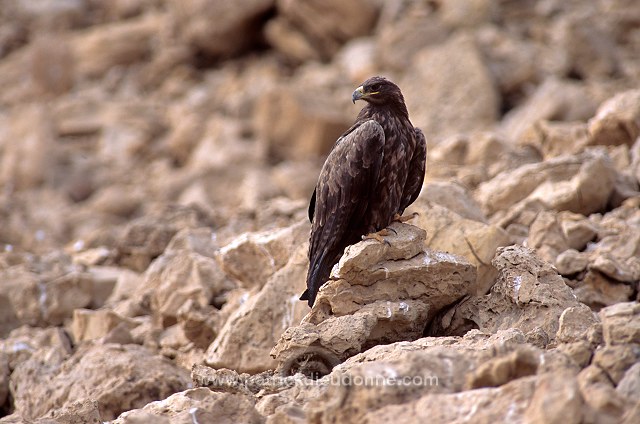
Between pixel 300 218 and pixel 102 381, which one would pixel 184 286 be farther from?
pixel 102 381

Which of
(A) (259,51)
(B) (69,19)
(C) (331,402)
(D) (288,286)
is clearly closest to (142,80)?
(A) (259,51)

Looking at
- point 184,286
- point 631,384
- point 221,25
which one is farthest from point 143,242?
point 221,25

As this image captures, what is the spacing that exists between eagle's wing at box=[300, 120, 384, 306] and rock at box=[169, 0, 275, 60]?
16247mm

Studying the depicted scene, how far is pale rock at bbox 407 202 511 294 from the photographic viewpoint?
836 cm

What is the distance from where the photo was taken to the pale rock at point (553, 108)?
50.2ft

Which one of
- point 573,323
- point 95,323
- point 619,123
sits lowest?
point 573,323

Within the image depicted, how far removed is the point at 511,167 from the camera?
12.6m

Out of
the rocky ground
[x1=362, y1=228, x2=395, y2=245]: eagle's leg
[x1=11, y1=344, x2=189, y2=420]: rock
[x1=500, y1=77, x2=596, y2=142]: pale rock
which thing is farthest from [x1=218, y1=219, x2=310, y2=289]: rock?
[x1=500, y1=77, x2=596, y2=142]: pale rock

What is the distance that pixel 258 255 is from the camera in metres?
9.35

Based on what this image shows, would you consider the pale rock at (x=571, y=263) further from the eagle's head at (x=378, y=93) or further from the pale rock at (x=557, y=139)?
the pale rock at (x=557, y=139)

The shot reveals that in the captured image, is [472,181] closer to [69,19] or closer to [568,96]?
[568,96]

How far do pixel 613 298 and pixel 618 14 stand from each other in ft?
46.0

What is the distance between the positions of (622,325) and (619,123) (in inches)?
295

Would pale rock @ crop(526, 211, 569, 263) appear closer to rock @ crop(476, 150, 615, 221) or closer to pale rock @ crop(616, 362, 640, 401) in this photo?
rock @ crop(476, 150, 615, 221)
